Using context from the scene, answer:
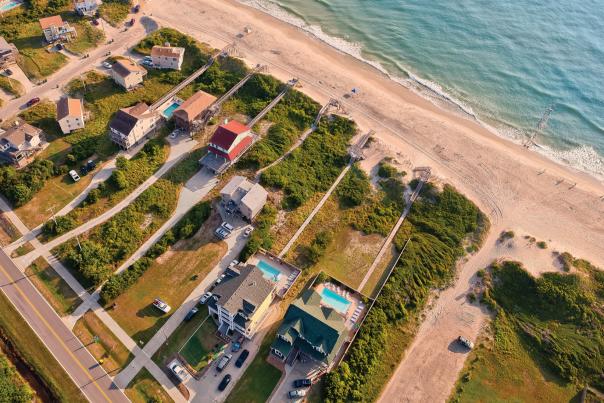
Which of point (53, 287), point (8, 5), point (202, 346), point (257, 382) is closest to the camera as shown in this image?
point (257, 382)

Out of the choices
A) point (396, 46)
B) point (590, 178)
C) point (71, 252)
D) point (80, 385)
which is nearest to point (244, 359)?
point (80, 385)

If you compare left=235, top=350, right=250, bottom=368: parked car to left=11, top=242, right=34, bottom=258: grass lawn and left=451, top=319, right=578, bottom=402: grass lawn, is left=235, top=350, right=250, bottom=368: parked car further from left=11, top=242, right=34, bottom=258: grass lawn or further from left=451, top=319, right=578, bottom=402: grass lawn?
left=11, top=242, right=34, bottom=258: grass lawn

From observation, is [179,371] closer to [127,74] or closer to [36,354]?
[36,354]

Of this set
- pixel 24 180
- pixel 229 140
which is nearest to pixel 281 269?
pixel 229 140

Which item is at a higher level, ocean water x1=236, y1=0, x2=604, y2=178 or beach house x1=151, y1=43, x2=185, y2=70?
ocean water x1=236, y1=0, x2=604, y2=178

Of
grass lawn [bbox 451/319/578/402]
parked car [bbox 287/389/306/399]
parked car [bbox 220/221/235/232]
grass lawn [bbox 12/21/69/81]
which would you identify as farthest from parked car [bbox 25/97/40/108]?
grass lawn [bbox 451/319/578/402]

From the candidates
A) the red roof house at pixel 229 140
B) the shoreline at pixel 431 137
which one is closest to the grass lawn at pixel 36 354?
the red roof house at pixel 229 140

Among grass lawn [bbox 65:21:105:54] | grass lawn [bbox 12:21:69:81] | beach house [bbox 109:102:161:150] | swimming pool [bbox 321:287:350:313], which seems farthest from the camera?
grass lawn [bbox 65:21:105:54]

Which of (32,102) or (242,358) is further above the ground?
(32,102)
